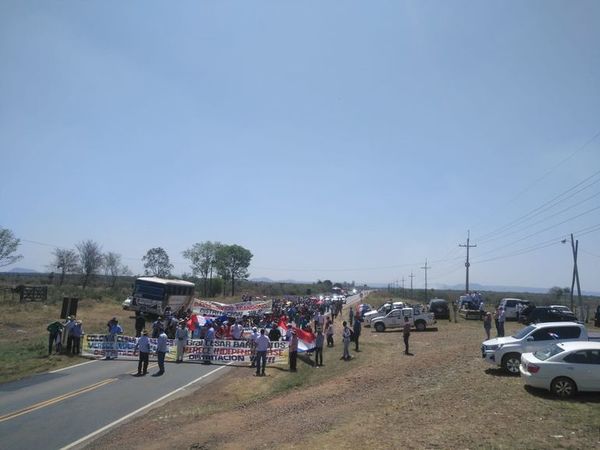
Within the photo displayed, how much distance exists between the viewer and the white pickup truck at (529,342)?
16312mm

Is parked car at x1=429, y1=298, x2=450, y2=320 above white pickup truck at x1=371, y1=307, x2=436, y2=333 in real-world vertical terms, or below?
above

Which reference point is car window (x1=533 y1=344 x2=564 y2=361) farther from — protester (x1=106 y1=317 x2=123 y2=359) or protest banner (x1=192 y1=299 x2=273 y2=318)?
protest banner (x1=192 y1=299 x2=273 y2=318)

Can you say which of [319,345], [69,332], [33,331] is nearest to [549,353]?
[319,345]

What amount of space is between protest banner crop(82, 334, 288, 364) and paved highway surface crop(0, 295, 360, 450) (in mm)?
876

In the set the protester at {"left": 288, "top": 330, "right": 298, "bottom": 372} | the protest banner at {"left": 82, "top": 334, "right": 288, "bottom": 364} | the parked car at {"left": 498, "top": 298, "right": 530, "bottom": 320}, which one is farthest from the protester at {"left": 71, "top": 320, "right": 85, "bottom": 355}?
the parked car at {"left": 498, "top": 298, "right": 530, "bottom": 320}

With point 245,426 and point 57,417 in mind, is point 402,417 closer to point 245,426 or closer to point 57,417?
point 245,426

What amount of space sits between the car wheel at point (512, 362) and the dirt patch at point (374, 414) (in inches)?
13.2

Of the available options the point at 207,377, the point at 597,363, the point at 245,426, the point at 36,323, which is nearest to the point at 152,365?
the point at 207,377

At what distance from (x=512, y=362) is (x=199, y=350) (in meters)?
12.9

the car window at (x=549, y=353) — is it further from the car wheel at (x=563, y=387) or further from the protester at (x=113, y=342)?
the protester at (x=113, y=342)

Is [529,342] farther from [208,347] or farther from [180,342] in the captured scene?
[180,342]

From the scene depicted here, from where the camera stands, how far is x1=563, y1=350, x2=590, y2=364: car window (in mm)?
12695

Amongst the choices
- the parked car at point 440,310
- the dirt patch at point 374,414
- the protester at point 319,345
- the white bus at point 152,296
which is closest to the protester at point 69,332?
the dirt patch at point 374,414

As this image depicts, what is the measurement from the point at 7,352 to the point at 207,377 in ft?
38.0
